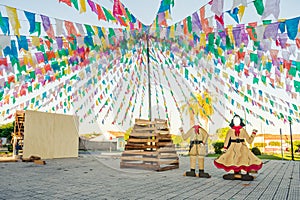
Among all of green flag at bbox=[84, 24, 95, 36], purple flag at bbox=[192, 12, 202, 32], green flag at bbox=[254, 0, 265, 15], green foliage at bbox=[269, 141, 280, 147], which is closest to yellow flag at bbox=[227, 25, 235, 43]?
purple flag at bbox=[192, 12, 202, 32]

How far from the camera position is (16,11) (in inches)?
197

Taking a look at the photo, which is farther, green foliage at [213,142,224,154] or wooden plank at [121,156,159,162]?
green foliage at [213,142,224,154]

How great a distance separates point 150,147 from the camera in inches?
338

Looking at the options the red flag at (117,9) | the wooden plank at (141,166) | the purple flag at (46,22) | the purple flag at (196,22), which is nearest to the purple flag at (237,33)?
the purple flag at (196,22)

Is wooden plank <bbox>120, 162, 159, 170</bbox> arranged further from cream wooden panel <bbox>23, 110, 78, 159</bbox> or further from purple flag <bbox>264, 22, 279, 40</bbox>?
cream wooden panel <bbox>23, 110, 78, 159</bbox>

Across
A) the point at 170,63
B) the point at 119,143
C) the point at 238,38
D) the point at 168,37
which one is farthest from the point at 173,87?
the point at 119,143

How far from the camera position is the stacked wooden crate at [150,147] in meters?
8.44

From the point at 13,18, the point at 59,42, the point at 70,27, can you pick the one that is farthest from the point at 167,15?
the point at 13,18

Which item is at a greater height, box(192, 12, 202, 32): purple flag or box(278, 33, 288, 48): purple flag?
box(192, 12, 202, 32): purple flag

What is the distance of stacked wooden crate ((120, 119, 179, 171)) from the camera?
27.7 feet

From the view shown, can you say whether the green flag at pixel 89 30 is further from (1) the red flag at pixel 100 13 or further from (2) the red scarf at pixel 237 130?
(2) the red scarf at pixel 237 130

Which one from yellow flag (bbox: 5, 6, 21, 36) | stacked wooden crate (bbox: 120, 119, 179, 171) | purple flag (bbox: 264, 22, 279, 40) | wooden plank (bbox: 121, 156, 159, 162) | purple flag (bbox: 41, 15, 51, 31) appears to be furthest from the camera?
stacked wooden crate (bbox: 120, 119, 179, 171)

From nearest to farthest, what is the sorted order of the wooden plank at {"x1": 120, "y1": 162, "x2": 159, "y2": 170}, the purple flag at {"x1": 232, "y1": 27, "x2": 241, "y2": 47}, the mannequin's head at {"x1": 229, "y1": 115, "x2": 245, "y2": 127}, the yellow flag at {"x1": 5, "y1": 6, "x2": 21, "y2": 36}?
the yellow flag at {"x1": 5, "y1": 6, "x2": 21, "y2": 36}, the purple flag at {"x1": 232, "y1": 27, "x2": 241, "y2": 47}, the mannequin's head at {"x1": 229, "y1": 115, "x2": 245, "y2": 127}, the wooden plank at {"x1": 120, "y1": 162, "x2": 159, "y2": 170}

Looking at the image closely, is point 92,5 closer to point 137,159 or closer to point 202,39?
point 202,39
